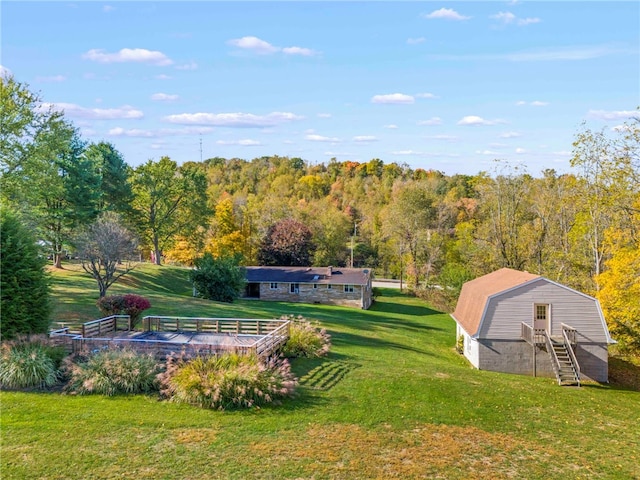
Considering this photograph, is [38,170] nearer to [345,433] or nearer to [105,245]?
[105,245]

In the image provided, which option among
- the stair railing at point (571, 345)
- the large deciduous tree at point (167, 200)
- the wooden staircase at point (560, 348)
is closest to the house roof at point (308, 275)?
the large deciduous tree at point (167, 200)

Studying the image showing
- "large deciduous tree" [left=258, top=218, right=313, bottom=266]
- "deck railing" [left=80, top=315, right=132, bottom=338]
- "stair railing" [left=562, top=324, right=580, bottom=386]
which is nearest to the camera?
"deck railing" [left=80, top=315, right=132, bottom=338]

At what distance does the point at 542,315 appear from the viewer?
2425 cm

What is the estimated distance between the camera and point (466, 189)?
83875 millimetres

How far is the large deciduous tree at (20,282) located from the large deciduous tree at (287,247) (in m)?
38.5

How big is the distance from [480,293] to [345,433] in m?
16.4

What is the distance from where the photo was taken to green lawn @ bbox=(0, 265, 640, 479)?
422 inches

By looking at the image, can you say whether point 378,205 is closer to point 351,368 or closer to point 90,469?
point 351,368

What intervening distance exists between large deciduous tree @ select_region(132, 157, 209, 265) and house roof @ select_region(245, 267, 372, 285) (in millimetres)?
11418

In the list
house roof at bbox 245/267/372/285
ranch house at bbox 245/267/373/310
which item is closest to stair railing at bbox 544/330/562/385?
ranch house at bbox 245/267/373/310

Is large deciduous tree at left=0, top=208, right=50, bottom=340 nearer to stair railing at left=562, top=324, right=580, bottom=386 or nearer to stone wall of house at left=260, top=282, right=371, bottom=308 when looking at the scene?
stair railing at left=562, top=324, right=580, bottom=386

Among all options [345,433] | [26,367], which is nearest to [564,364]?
[345,433]

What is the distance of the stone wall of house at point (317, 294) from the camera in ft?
151

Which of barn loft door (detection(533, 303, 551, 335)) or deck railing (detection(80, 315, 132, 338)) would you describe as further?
barn loft door (detection(533, 303, 551, 335))
